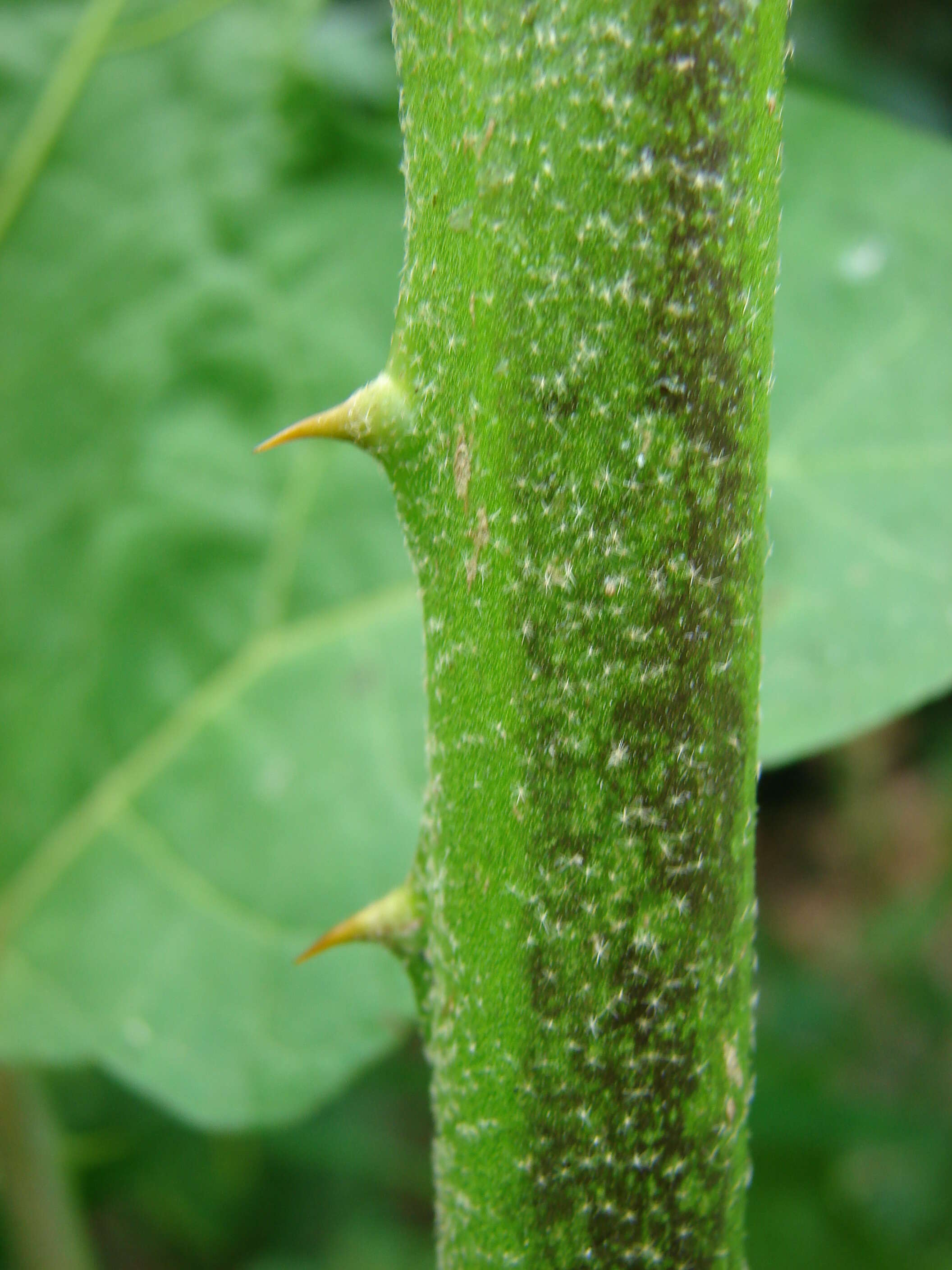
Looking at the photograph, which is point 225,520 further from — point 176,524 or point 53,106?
point 53,106

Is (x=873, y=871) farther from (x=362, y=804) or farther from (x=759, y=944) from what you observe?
(x=362, y=804)

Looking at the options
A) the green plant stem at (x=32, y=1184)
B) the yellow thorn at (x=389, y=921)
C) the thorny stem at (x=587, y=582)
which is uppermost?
the thorny stem at (x=587, y=582)

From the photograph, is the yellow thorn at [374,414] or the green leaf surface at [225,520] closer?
the yellow thorn at [374,414]

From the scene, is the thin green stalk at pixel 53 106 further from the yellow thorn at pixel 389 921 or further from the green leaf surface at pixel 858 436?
the yellow thorn at pixel 389 921

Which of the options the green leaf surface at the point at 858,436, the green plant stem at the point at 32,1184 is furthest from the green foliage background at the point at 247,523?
the green plant stem at the point at 32,1184

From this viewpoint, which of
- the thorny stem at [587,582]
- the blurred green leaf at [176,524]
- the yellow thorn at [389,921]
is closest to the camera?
the thorny stem at [587,582]

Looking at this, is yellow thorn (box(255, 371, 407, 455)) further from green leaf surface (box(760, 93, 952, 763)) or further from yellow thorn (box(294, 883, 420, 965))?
green leaf surface (box(760, 93, 952, 763))

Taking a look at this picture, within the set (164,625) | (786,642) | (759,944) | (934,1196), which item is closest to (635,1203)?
(786,642)
